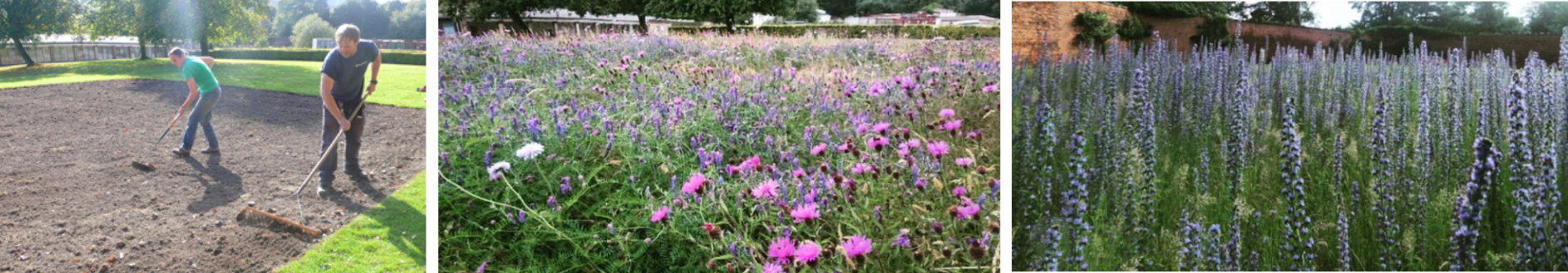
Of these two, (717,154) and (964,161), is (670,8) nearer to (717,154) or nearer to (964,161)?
(717,154)

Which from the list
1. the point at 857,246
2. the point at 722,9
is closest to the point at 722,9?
the point at 722,9

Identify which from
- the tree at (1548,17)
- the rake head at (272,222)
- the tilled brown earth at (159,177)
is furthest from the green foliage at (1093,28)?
the rake head at (272,222)

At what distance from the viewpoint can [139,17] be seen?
10.5ft

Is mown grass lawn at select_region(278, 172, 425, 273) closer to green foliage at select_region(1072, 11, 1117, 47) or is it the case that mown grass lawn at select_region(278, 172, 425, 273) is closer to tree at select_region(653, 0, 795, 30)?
tree at select_region(653, 0, 795, 30)

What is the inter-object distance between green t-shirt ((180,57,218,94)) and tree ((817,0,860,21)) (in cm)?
244

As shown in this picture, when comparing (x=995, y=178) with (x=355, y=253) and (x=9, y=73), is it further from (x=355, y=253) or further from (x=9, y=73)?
(x=9, y=73)

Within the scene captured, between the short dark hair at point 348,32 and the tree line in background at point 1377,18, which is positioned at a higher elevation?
the short dark hair at point 348,32

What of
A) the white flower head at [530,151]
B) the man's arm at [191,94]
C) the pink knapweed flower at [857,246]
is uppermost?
the man's arm at [191,94]

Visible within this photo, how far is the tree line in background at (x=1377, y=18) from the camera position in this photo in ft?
8.38

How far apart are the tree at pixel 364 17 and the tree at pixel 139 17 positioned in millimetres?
630

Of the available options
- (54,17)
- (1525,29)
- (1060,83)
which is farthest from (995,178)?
(54,17)

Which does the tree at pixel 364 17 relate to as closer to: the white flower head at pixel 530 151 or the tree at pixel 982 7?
the white flower head at pixel 530 151

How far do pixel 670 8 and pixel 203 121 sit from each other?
194 centimetres

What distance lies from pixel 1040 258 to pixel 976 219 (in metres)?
0.30
